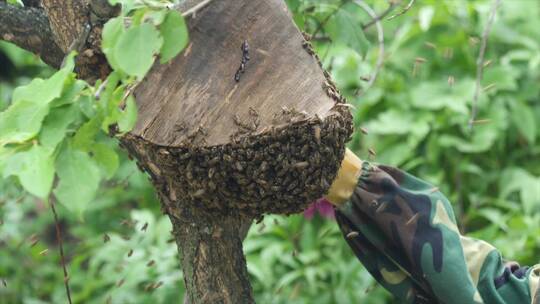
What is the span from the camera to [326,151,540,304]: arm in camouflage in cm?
196

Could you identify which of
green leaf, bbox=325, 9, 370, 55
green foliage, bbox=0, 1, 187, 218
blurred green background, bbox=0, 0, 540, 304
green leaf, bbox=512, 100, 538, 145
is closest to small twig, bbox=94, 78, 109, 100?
green foliage, bbox=0, 1, 187, 218

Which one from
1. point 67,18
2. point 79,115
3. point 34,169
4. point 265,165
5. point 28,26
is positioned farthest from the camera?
point 28,26

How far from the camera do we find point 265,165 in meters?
1.58

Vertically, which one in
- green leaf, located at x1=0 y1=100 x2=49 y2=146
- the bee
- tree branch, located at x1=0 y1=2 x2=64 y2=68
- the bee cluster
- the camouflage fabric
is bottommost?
the camouflage fabric

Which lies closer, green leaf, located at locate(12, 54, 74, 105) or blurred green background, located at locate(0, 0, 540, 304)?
green leaf, located at locate(12, 54, 74, 105)

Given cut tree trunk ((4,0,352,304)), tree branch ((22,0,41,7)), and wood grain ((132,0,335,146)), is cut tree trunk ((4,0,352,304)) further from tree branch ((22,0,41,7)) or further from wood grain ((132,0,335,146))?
tree branch ((22,0,41,7))

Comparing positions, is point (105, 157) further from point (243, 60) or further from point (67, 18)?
point (67, 18)

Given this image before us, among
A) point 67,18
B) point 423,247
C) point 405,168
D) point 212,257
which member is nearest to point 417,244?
point 423,247

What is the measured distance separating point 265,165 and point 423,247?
557 mm

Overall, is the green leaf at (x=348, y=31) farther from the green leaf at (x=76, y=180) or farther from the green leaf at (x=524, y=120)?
the green leaf at (x=524, y=120)

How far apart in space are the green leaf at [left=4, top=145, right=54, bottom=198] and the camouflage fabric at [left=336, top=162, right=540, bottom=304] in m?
0.90

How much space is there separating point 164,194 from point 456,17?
281 cm

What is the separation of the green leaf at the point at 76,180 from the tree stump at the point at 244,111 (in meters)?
0.34

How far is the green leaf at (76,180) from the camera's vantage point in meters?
1.22
